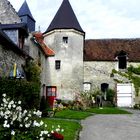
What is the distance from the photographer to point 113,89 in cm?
3306

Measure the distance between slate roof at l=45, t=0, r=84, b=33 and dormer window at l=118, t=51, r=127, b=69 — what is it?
4202mm

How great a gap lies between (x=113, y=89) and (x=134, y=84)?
6.15 feet

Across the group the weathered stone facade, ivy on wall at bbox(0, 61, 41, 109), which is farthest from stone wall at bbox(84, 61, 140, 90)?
ivy on wall at bbox(0, 61, 41, 109)

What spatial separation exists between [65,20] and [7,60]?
1347cm

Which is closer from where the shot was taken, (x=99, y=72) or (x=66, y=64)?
(x=66, y=64)

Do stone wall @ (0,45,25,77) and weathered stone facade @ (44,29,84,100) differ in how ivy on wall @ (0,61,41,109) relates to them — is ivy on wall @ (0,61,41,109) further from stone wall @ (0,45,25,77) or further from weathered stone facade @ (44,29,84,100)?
weathered stone facade @ (44,29,84,100)

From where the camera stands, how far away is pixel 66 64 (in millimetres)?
31984

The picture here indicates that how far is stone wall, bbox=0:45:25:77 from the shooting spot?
19281 mm

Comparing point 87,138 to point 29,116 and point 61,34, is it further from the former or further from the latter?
point 61,34

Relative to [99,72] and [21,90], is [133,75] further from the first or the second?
[21,90]

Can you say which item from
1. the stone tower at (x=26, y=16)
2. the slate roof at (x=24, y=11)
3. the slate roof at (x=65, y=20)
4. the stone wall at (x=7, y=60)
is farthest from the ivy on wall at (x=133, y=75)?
the slate roof at (x=24, y=11)

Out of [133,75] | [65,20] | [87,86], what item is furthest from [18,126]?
[133,75]

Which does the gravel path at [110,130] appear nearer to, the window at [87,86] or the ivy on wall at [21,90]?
the ivy on wall at [21,90]

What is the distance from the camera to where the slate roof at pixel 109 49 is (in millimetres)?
33531
